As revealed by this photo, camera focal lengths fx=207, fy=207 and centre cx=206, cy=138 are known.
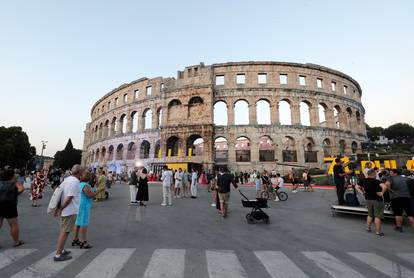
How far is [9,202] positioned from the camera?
449 cm

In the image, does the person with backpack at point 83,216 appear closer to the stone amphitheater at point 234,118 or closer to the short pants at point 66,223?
the short pants at point 66,223

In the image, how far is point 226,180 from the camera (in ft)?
25.1

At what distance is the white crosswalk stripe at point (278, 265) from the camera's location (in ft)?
10.4

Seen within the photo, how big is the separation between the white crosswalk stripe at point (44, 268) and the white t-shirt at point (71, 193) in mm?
787

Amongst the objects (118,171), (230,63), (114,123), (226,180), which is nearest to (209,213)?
(226,180)

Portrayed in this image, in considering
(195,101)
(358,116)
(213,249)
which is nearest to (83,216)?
(213,249)

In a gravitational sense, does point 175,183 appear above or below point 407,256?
above

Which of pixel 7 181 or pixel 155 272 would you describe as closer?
pixel 155 272

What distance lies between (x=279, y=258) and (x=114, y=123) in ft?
127

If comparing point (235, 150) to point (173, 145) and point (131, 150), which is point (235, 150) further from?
point (131, 150)

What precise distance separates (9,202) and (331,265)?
6568 millimetres

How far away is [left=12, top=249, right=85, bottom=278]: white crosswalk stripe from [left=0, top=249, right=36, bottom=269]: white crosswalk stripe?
489 mm

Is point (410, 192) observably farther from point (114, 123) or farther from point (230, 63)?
point (114, 123)

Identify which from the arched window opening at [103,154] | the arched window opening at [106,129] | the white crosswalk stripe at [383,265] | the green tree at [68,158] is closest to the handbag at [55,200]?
the white crosswalk stripe at [383,265]
